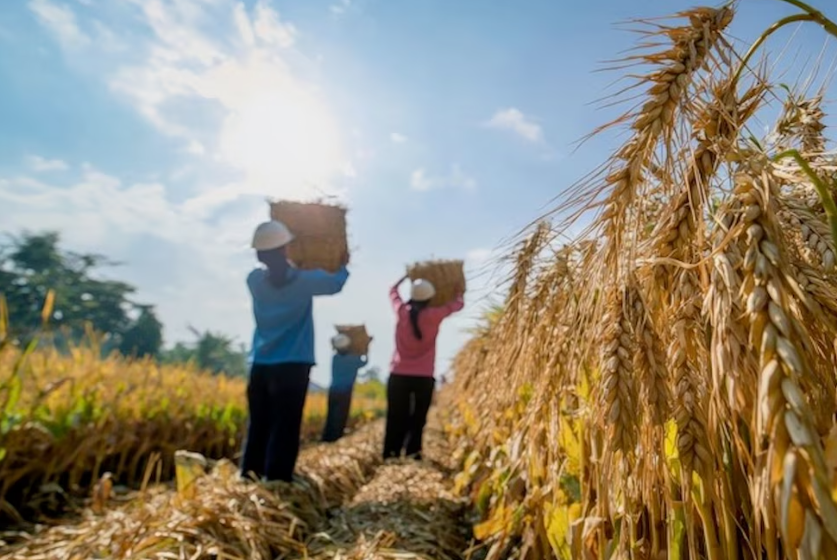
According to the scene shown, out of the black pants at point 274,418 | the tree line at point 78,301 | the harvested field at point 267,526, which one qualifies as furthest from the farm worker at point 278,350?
the tree line at point 78,301

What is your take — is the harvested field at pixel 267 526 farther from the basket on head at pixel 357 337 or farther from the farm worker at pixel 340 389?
the basket on head at pixel 357 337

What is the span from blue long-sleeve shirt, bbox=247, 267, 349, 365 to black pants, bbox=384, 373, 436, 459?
1974 mm

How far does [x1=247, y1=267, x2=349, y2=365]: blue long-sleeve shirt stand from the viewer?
377 centimetres

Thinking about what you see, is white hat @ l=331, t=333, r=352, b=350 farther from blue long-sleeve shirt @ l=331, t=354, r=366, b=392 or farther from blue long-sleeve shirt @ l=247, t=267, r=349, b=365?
blue long-sleeve shirt @ l=247, t=267, r=349, b=365

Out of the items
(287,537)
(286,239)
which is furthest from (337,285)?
(287,537)

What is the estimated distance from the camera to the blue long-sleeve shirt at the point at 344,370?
950 cm

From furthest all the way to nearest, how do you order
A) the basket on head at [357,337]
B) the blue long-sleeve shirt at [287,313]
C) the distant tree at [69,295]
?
the distant tree at [69,295], the basket on head at [357,337], the blue long-sleeve shirt at [287,313]

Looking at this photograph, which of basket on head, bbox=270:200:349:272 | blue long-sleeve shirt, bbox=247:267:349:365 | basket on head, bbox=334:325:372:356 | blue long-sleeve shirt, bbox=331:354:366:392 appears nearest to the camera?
blue long-sleeve shirt, bbox=247:267:349:365

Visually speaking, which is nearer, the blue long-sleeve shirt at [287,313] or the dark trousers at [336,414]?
the blue long-sleeve shirt at [287,313]

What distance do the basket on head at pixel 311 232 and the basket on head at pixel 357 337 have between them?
7.40 m

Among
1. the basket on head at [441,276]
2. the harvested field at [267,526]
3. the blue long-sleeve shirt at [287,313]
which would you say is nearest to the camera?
the harvested field at [267,526]

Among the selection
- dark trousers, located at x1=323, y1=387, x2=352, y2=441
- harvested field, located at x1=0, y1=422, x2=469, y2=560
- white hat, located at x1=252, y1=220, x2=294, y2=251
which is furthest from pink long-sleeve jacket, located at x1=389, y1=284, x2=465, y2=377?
dark trousers, located at x1=323, y1=387, x2=352, y2=441

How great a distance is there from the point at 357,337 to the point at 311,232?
7731mm

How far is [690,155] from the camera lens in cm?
110
